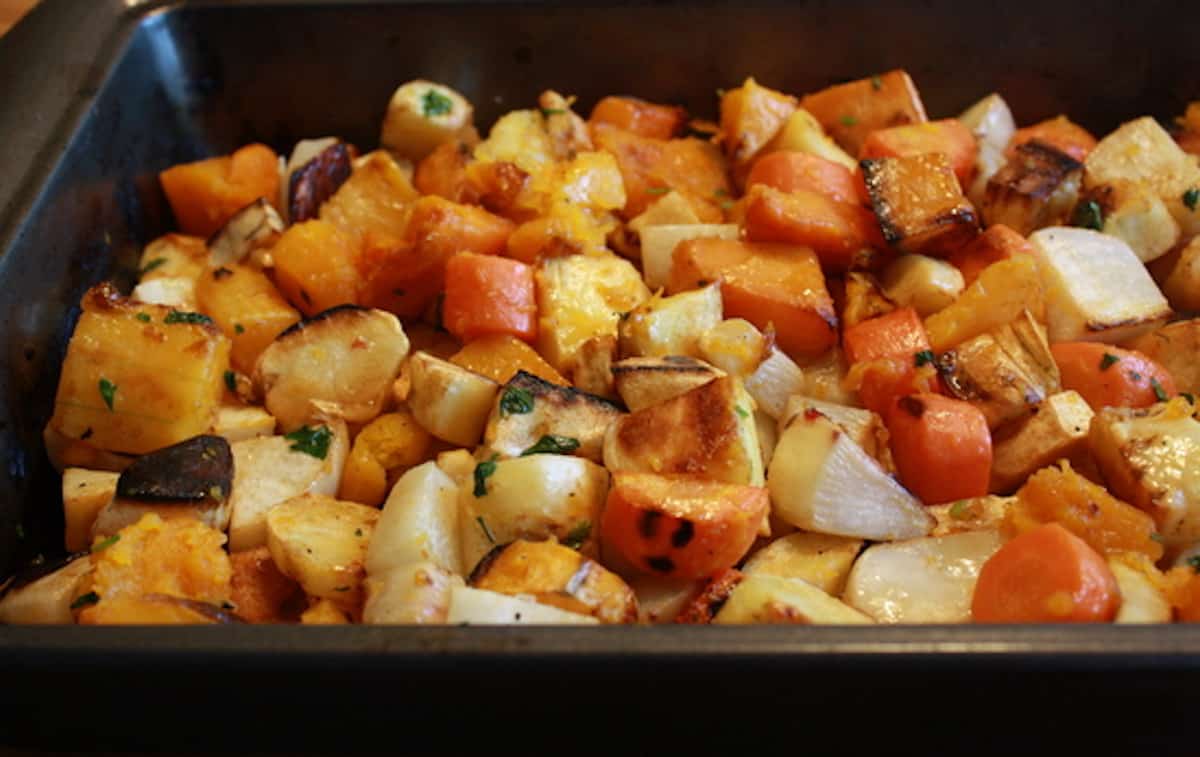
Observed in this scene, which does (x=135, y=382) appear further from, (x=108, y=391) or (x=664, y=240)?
(x=664, y=240)

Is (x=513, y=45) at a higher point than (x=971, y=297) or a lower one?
higher

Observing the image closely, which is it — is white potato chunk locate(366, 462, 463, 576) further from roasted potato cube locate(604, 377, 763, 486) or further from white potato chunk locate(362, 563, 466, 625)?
roasted potato cube locate(604, 377, 763, 486)

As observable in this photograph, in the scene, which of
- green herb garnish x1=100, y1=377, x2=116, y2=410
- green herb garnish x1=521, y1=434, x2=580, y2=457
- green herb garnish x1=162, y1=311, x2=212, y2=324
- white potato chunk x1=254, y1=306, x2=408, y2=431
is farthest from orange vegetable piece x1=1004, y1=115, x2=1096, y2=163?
green herb garnish x1=100, y1=377, x2=116, y2=410

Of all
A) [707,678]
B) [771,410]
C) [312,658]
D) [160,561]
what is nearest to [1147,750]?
[707,678]

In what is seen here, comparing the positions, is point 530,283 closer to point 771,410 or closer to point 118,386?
point 771,410

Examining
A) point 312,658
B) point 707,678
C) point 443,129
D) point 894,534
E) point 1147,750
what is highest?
point 443,129

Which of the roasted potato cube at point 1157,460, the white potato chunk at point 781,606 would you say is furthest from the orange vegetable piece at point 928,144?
the white potato chunk at point 781,606
